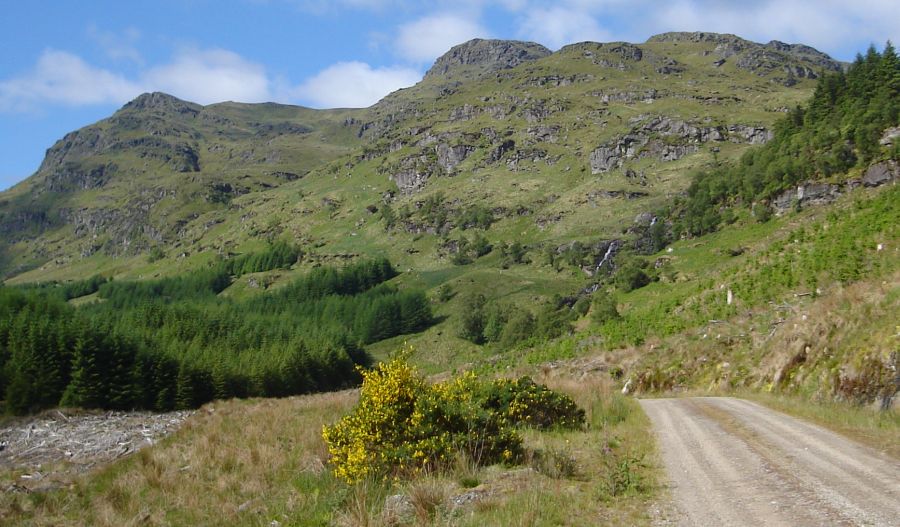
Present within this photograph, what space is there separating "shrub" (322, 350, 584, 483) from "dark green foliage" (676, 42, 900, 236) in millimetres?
75094

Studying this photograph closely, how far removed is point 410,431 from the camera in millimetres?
10906

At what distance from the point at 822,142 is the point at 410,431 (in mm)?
97686

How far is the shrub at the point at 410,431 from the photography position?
418 inches

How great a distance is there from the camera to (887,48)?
9225 centimetres

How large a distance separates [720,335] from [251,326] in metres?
114

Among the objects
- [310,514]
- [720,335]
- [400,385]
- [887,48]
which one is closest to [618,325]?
[720,335]

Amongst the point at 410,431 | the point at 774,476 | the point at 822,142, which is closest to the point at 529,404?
the point at 410,431

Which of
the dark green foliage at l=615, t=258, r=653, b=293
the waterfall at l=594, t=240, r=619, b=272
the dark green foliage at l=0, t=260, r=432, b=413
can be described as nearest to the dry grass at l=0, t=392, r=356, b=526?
the dark green foliage at l=0, t=260, r=432, b=413

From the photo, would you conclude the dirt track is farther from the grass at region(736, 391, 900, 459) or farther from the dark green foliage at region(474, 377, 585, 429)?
the dark green foliage at region(474, 377, 585, 429)

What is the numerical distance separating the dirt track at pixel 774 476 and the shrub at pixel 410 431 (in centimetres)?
377

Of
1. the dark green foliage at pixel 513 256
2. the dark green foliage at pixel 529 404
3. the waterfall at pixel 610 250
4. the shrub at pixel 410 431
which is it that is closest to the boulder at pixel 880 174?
the dark green foliage at pixel 529 404

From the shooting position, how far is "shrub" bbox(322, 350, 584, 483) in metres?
10.6

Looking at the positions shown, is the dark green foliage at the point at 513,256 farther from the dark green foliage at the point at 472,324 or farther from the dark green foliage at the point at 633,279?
the dark green foliage at the point at 633,279

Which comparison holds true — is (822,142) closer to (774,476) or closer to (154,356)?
(774,476)
